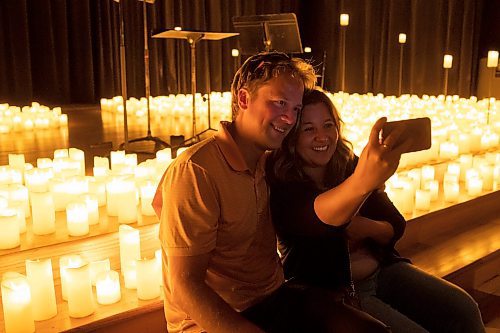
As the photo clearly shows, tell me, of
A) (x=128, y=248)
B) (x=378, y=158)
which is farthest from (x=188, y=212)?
(x=128, y=248)

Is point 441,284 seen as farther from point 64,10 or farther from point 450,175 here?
point 64,10

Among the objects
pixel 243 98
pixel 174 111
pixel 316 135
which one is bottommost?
pixel 174 111

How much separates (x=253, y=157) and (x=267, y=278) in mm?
301

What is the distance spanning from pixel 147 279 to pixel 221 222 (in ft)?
1.74

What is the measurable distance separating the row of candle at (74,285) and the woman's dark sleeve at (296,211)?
502 millimetres

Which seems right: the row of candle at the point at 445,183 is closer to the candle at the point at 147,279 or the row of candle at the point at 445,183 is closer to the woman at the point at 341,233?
the woman at the point at 341,233

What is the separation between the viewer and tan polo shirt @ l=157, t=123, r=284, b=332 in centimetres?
124

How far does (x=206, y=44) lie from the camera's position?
25.4 feet

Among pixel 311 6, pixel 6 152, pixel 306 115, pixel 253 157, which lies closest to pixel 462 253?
pixel 306 115

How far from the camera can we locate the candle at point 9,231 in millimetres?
1838

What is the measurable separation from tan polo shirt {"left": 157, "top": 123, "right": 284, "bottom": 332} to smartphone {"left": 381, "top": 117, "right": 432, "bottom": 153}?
346mm

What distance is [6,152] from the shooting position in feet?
11.4

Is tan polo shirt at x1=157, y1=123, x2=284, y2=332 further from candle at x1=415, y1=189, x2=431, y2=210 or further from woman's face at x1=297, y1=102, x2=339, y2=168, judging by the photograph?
candle at x1=415, y1=189, x2=431, y2=210

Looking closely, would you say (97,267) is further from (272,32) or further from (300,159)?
(272,32)
